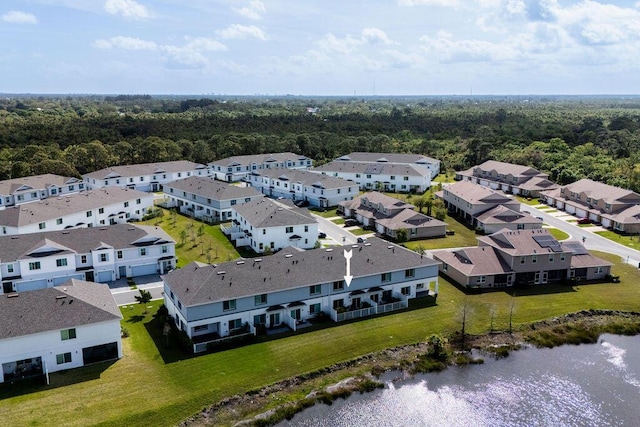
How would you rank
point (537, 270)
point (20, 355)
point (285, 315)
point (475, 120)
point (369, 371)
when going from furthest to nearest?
point (475, 120)
point (537, 270)
point (285, 315)
point (369, 371)
point (20, 355)

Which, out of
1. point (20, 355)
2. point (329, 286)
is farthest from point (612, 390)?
point (20, 355)

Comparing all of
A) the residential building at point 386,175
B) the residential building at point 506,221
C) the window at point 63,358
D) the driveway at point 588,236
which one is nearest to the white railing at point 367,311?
the window at point 63,358

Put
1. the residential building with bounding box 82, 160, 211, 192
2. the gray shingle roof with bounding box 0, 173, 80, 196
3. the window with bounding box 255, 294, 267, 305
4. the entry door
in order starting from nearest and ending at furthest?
the window with bounding box 255, 294, 267, 305, the entry door, the gray shingle roof with bounding box 0, 173, 80, 196, the residential building with bounding box 82, 160, 211, 192

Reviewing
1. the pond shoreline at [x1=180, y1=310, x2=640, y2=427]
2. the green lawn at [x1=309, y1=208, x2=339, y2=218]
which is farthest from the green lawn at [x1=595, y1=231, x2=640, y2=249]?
the green lawn at [x1=309, y1=208, x2=339, y2=218]

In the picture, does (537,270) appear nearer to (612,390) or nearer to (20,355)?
(612,390)

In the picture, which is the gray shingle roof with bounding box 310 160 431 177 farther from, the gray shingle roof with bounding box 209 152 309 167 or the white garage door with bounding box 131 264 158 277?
the white garage door with bounding box 131 264 158 277

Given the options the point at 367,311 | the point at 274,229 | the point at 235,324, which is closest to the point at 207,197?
the point at 274,229
